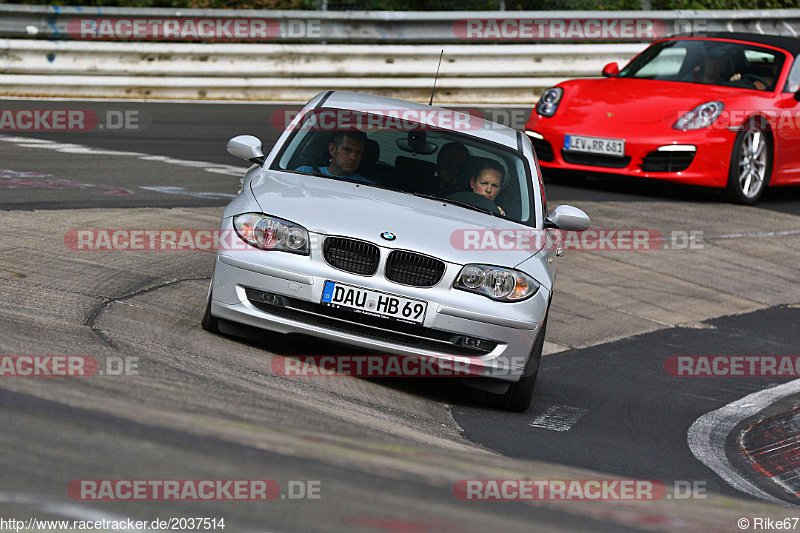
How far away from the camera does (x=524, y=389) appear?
633 centimetres

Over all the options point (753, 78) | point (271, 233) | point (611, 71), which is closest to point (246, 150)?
point (271, 233)

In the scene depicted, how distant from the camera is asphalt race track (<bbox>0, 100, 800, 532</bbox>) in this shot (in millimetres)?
3541

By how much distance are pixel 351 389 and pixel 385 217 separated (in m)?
0.89

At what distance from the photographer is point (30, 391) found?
4219 millimetres

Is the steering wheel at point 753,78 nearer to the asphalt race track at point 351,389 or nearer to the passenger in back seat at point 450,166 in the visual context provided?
the asphalt race track at point 351,389

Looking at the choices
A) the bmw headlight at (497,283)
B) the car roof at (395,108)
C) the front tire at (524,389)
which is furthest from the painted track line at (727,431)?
the car roof at (395,108)

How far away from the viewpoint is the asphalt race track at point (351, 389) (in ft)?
11.6

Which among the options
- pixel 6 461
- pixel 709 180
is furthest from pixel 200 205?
pixel 6 461

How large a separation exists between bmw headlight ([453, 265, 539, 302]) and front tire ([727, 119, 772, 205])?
7216mm

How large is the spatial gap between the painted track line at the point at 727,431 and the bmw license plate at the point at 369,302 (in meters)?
1.62

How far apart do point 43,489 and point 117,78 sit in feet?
45.5

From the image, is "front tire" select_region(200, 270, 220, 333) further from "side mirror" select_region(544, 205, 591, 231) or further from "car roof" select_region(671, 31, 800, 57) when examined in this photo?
"car roof" select_region(671, 31, 800, 57)

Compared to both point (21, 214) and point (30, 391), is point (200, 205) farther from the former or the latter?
point (30, 391)

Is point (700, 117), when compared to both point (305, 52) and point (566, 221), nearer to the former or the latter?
point (566, 221)
